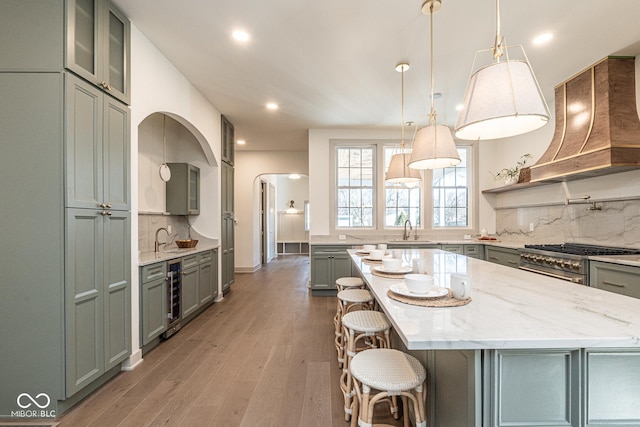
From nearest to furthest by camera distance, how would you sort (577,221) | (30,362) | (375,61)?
1. (30,362)
2. (375,61)
3. (577,221)

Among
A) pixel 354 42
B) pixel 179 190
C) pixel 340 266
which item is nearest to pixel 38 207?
pixel 179 190

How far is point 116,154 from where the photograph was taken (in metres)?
2.25

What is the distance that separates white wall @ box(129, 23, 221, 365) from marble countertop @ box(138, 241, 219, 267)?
150mm

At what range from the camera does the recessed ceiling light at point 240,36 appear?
250cm

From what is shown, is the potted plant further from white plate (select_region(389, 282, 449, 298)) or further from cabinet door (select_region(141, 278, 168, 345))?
cabinet door (select_region(141, 278, 168, 345))

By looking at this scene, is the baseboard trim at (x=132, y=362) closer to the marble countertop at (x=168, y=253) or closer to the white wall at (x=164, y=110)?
the white wall at (x=164, y=110)

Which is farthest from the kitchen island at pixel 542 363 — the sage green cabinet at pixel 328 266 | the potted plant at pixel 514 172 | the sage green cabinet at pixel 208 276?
the potted plant at pixel 514 172

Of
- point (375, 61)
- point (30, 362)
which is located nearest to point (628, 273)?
point (375, 61)

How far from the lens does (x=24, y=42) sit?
5.96ft

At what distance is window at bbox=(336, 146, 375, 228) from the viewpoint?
5293 mm

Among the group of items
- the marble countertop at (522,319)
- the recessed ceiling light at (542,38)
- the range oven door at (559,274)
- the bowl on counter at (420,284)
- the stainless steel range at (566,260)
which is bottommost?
the range oven door at (559,274)

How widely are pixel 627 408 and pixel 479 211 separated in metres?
4.72

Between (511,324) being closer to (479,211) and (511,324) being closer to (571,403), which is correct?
(571,403)

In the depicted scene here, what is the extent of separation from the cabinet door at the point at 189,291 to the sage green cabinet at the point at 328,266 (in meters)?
1.89
